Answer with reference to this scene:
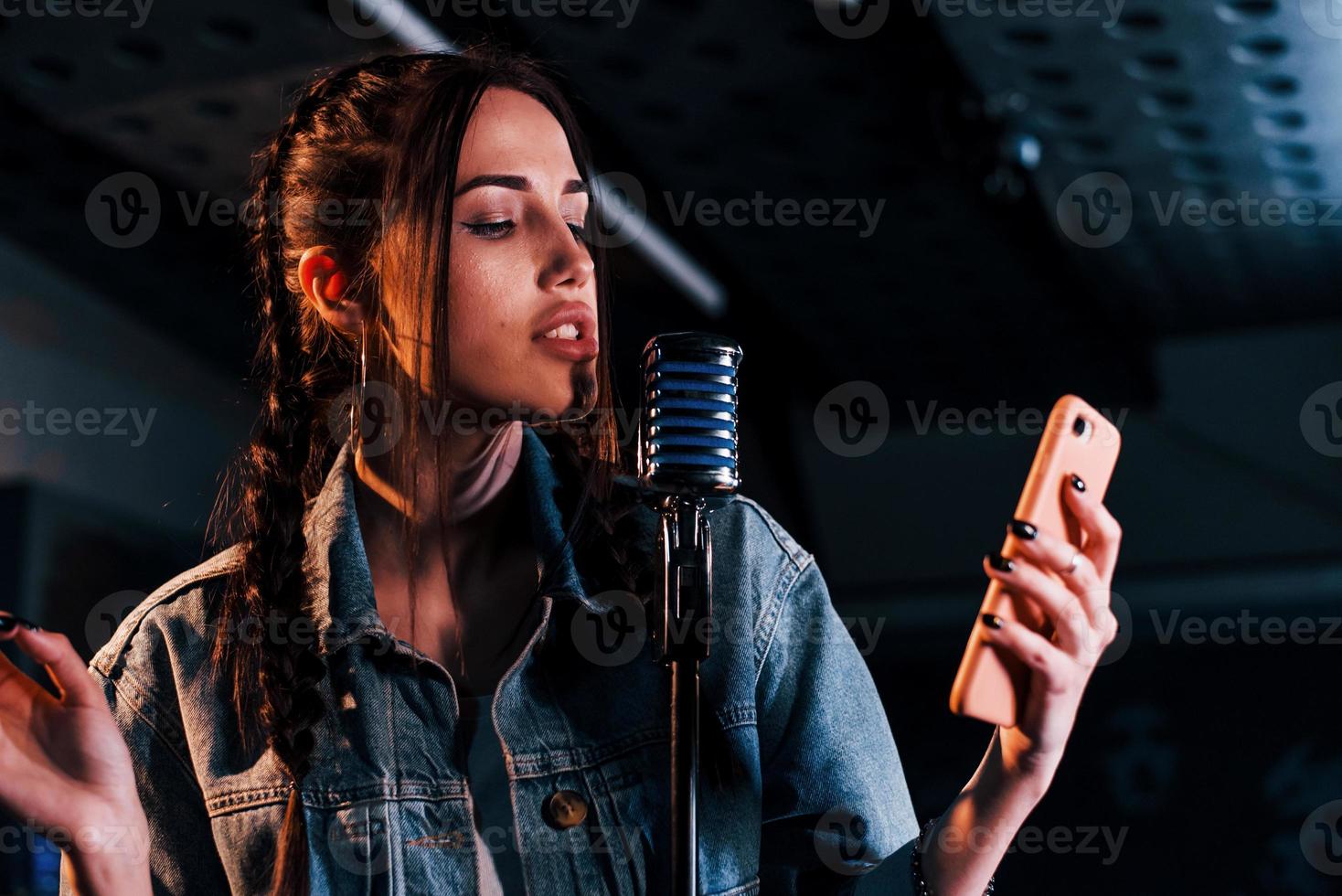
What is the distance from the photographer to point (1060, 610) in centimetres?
76

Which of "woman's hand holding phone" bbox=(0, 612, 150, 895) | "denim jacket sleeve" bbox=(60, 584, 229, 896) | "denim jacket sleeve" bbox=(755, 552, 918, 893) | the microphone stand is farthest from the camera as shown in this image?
"denim jacket sleeve" bbox=(60, 584, 229, 896)

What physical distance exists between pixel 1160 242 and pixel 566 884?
113 centimetres

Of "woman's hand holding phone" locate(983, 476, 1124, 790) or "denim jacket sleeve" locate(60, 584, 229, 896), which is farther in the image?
"denim jacket sleeve" locate(60, 584, 229, 896)

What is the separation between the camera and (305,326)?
4.30 feet

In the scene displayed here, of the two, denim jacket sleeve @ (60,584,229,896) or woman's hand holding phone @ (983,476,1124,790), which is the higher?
woman's hand holding phone @ (983,476,1124,790)

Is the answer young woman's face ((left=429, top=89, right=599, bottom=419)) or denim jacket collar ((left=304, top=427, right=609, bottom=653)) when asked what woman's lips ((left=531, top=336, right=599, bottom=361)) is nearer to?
young woman's face ((left=429, top=89, right=599, bottom=419))

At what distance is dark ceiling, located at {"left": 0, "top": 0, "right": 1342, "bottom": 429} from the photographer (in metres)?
1.26

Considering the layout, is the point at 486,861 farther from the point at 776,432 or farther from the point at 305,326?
the point at 776,432

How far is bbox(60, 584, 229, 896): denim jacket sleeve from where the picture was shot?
3.75 feet

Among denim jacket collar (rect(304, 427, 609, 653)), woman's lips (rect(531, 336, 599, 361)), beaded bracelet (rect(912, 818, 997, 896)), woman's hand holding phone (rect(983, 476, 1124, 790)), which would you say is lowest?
beaded bracelet (rect(912, 818, 997, 896))

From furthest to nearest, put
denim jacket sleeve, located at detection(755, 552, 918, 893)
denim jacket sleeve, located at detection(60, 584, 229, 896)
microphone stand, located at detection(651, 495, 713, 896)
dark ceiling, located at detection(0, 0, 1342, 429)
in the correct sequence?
dark ceiling, located at detection(0, 0, 1342, 429)
denim jacket sleeve, located at detection(60, 584, 229, 896)
denim jacket sleeve, located at detection(755, 552, 918, 893)
microphone stand, located at detection(651, 495, 713, 896)

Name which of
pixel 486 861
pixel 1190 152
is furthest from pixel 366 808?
pixel 1190 152

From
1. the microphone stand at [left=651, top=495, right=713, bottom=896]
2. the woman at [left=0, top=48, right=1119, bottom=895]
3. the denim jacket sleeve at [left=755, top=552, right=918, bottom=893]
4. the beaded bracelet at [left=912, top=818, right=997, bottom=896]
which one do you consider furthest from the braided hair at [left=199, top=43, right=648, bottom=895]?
the microphone stand at [left=651, top=495, right=713, bottom=896]

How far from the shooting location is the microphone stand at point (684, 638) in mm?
702
